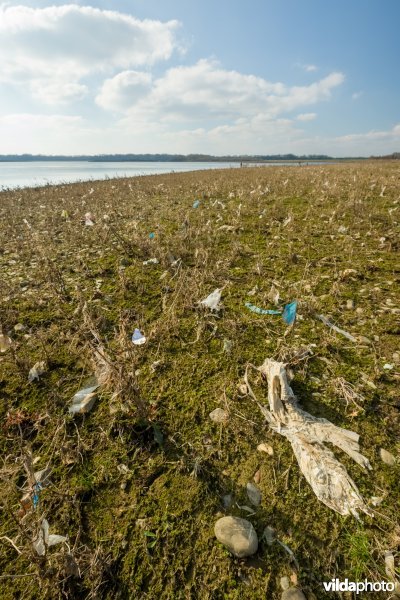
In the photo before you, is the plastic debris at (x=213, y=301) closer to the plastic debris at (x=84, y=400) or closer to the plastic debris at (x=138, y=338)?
the plastic debris at (x=138, y=338)

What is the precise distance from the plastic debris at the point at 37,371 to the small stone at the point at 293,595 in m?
2.62

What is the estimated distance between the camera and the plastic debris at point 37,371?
3.03 m

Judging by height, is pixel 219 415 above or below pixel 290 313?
below

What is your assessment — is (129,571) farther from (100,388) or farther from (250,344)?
(250,344)

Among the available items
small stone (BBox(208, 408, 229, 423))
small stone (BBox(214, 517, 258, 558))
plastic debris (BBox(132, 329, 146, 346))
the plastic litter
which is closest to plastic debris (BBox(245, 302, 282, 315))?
Result: plastic debris (BBox(132, 329, 146, 346))

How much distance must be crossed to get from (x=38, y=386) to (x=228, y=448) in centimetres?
192

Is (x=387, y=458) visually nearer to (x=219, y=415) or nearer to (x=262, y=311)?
(x=219, y=415)

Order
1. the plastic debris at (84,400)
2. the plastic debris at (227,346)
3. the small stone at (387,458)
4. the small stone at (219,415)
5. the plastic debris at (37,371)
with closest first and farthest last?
the small stone at (387,458) → the small stone at (219,415) → the plastic debris at (84,400) → the plastic debris at (37,371) → the plastic debris at (227,346)

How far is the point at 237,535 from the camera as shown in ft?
5.90

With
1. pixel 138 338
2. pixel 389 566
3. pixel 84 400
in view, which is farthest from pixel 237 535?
pixel 138 338

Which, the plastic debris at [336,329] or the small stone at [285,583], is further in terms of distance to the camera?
the plastic debris at [336,329]

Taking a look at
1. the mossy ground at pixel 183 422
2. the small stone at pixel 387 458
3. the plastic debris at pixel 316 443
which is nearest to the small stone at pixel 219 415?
the mossy ground at pixel 183 422

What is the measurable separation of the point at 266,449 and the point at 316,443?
1.25ft

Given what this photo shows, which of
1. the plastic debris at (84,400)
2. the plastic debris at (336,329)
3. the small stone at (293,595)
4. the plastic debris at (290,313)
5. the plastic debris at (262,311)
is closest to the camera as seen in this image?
the small stone at (293,595)
